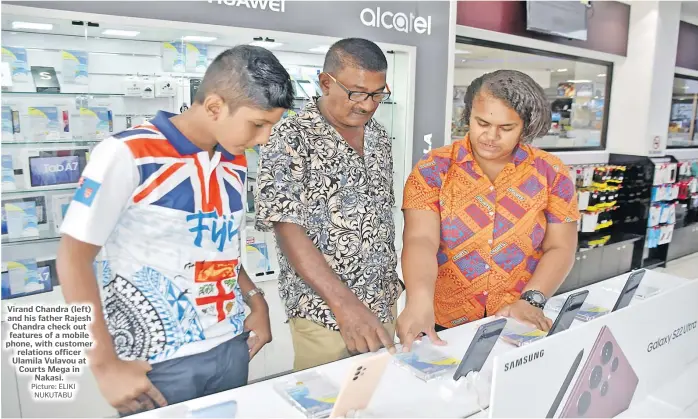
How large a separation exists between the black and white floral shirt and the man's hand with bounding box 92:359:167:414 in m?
0.57

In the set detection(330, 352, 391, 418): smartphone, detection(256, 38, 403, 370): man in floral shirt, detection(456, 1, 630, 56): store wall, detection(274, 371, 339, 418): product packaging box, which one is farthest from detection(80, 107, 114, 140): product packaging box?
detection(456, 1, 630, 56): store wall

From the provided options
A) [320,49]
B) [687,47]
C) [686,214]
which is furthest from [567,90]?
[320,49]

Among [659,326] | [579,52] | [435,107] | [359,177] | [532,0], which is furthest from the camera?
[579,52]

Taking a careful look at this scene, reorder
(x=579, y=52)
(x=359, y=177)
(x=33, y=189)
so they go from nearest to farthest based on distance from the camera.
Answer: (x=359, y=177), (x=33, y=189), (x=579, y=52)

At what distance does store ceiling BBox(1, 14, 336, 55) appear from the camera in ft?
8.04

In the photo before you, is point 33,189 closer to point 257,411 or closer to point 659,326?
point 257,411

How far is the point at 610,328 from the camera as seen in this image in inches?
50.6

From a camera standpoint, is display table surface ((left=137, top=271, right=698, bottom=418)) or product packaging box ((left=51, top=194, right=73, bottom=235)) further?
product packaging box ((left=51, top=194, right=73, bottom=235))

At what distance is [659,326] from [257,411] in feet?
3.59

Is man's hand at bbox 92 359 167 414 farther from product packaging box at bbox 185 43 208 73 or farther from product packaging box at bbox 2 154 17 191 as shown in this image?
product packaging box at bbox 185 43 208 73

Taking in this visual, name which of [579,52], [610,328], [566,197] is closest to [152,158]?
[610,328]

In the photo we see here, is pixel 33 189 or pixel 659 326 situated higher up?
pixel 33 189

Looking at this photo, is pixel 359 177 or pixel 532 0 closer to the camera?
pixel 359 177

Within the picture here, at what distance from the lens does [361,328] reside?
5.23 ft
